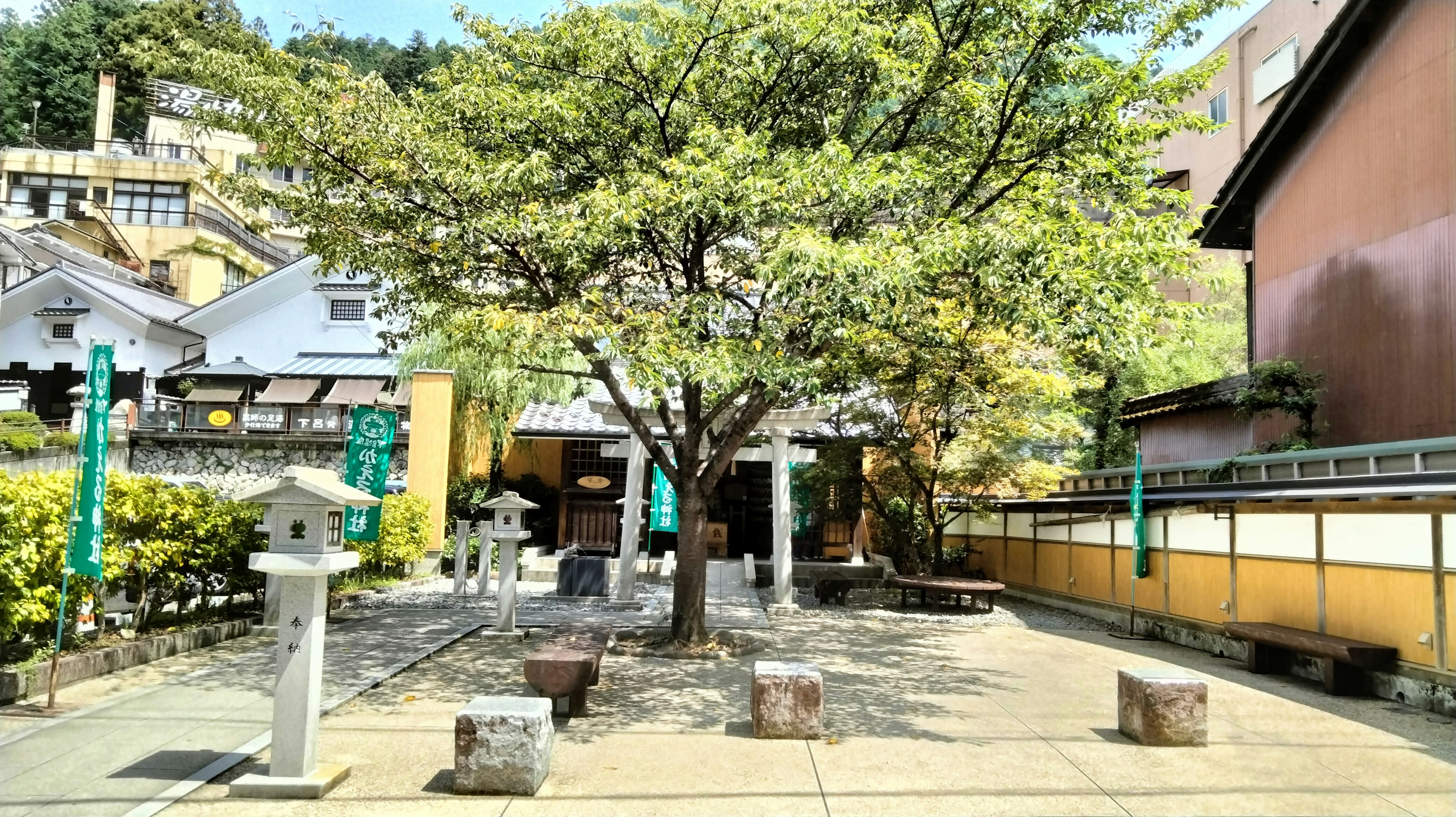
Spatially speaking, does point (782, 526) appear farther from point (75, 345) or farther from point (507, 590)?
point (75, 345)

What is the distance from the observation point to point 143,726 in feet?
22.4

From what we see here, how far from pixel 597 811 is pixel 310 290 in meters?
31.5

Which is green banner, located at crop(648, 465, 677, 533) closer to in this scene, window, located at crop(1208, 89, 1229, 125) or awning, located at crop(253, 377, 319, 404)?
awning, located at crop(253, 377, 319, 404)

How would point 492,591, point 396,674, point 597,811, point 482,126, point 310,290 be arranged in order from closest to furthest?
point 597,811
point 396,674
point 482,126
point 492,591
point 310,290

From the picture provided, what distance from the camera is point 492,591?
17.2 m

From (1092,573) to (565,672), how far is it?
11.7 meters

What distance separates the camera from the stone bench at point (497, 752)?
5.57m

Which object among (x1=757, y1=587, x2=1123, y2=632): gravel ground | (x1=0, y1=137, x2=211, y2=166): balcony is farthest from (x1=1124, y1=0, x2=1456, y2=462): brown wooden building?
(x1=0, y1=137, x2=211, y2=166): balcony

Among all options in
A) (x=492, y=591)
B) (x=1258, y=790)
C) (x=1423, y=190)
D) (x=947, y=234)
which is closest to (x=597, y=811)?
(x=1258, y=790)

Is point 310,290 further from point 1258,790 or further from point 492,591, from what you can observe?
point 1258,790

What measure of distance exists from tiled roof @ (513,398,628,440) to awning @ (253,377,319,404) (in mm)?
10895

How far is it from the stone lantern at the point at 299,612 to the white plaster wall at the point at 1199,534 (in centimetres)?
1115

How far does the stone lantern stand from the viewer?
214 inches

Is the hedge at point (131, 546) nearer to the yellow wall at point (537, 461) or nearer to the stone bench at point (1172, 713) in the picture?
the stone bench at point (1172, 713)
